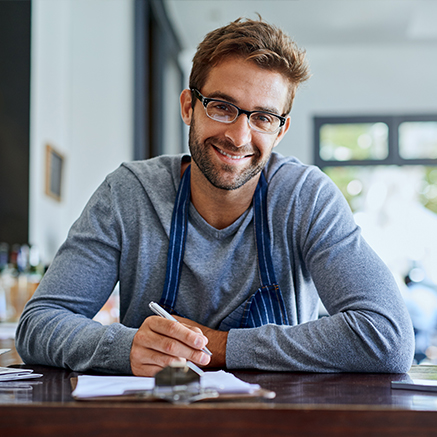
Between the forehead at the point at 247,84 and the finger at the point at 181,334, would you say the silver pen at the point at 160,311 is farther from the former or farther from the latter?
the forehead at the point at 247,84

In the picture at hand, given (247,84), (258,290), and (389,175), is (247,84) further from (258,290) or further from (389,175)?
(389,175)

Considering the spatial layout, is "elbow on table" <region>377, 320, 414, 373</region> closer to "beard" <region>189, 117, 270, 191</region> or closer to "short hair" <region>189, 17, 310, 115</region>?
"beard" <region>189, 117, 270, 191</region>

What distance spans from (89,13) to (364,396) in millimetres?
3795

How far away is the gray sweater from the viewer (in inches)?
37.9

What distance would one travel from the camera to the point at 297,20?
5910mm

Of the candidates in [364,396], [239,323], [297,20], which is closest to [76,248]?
[239,323]

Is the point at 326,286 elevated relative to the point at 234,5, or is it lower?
lower

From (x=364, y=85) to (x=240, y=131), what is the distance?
6078mm

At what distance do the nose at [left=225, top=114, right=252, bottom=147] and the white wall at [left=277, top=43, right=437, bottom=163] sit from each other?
5.62 meters

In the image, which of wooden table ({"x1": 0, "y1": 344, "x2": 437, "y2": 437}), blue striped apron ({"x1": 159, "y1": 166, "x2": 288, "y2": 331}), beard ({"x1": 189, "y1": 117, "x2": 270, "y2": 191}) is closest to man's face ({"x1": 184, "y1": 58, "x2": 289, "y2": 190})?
beard ({"x1": 189, "y1": 117, "x2": 270, "y2": 191})

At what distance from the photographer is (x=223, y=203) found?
1327mm

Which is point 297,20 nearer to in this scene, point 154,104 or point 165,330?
point 154,104

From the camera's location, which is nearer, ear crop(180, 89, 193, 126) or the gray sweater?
the gray sweater

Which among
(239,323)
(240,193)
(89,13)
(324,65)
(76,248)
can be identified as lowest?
(239,323)
